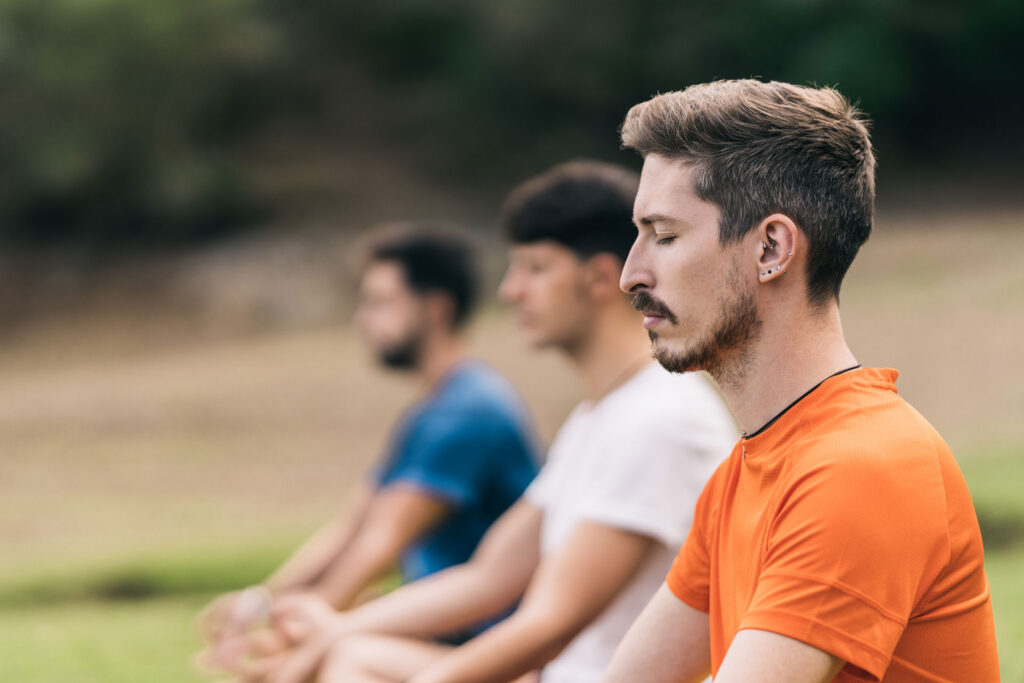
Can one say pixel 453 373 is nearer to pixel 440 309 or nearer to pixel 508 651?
pixel 440 309

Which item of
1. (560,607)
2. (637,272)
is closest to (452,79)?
(560,607)

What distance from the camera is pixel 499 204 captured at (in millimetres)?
24219

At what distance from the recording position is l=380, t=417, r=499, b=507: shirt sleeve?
3635 mm

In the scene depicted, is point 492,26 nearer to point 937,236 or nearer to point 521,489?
point 937,236

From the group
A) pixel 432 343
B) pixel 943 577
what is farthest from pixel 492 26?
pixel 943 577

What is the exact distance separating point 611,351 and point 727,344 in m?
1.15

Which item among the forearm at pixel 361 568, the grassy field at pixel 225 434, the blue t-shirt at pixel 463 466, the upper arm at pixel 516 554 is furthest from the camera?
the grassy field at pixel 225 434

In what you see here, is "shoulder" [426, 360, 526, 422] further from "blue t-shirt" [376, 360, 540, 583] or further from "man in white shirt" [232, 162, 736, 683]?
"man in white shirt" [232, 162, 736, 683]

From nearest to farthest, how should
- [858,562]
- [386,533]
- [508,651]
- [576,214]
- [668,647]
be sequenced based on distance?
[858,562] < [668,647] < [508,651] < [576,214] < [386,533]

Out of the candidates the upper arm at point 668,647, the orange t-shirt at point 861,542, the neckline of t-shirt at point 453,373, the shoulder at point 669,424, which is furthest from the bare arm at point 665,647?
the neckline of t-shirt at point 453,373

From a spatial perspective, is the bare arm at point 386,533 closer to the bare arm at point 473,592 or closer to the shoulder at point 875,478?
the bare arm at point 473,592

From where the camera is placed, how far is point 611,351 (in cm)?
272

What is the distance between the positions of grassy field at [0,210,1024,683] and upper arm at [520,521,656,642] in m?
1.79

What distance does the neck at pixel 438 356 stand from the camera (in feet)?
13.9
